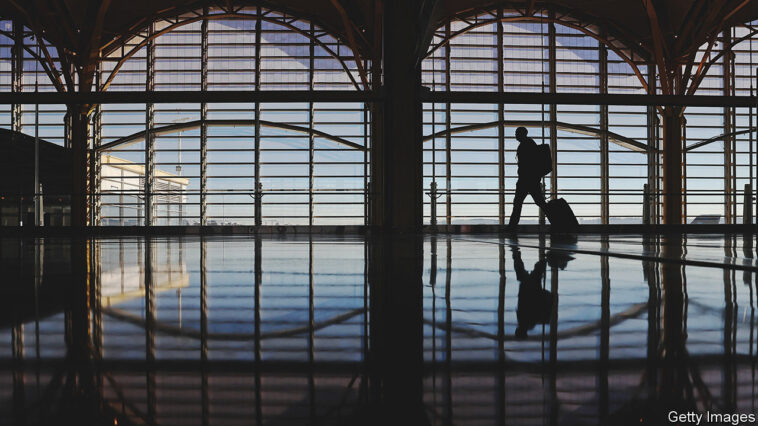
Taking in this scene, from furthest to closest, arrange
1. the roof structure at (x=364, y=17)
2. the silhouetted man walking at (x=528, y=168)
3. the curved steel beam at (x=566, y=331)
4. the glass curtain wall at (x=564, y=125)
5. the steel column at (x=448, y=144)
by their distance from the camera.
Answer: the glass curtain wall at (x=564, y=125)
the steel column at (x=448, y=144)
the roof structure at (x=364, y=17)
the silhouetted man walking at (x=528, y=168)
the curved steel beam at (x=566, y=331)

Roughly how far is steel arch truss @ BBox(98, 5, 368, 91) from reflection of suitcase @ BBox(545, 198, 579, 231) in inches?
569

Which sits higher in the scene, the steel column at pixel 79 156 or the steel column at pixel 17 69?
the steel column at pixel 17 69

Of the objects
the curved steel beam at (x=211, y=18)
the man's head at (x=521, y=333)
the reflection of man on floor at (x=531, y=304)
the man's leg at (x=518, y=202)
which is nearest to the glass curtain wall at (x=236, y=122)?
the curved steel beam at (x=211, y=18)

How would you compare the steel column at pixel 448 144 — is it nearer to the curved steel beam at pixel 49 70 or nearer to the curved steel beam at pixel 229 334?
the curved steel beam at pixel 49 70

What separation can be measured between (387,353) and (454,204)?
75.4 feet

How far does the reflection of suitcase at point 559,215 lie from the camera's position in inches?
326

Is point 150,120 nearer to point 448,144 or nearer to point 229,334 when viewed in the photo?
point 448,144

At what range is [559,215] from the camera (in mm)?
8312

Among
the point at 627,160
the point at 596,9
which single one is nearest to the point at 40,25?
the point at 596,9

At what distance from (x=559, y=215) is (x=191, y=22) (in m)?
18.1

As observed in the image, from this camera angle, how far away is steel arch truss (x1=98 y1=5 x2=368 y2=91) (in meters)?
22.0

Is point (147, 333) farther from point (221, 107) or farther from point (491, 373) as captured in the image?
point (221, 107)

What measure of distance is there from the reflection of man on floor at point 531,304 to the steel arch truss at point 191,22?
2050 cm

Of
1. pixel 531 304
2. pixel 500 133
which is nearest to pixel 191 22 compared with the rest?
pixel 500 133
